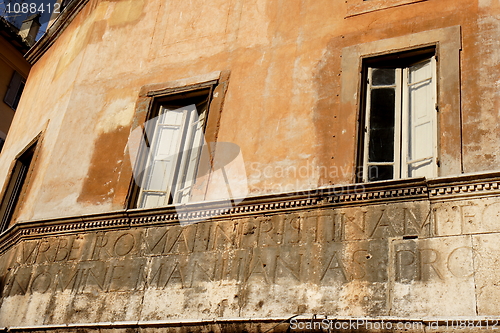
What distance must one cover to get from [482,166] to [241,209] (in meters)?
2.42

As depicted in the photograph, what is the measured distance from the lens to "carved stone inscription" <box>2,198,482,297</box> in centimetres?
676

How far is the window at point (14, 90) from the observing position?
17797mm

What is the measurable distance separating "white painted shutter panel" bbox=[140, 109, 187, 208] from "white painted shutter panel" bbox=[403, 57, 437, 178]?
2859 millimetres

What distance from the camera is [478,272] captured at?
630cm

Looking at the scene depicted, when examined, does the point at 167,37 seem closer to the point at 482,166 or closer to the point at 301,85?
the point at 301,85

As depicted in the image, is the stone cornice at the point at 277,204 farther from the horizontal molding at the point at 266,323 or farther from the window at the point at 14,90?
the window at the point at 14,90

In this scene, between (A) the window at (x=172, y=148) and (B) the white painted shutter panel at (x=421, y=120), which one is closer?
(B) the white painted shutter panel at (x=421, y=120)

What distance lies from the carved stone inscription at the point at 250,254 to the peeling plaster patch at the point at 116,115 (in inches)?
64.7

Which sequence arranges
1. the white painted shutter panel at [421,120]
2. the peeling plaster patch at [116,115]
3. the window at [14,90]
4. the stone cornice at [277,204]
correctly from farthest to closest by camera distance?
the window at [14,90], the peeling plaster patch at [116,115], the white painted shutter panel at [421,120], the stone cornice at [277,204]

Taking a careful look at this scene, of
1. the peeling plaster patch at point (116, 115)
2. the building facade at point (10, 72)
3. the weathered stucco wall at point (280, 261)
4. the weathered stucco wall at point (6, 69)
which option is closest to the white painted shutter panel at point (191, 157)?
the weathered stucco wall at point (280, 261)

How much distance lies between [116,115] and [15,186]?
2.30 metres

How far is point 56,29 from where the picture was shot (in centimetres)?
1242

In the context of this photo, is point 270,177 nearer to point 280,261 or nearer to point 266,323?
point 280,261

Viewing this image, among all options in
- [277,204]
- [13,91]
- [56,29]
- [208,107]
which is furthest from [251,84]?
[13,91]
